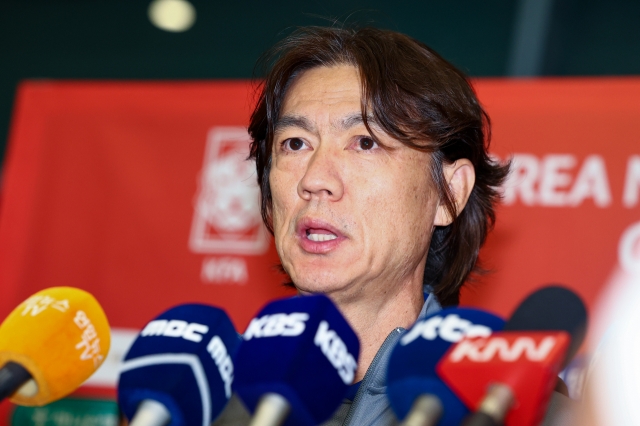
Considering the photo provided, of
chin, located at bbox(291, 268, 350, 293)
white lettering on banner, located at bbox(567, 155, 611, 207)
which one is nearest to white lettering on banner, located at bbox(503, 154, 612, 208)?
white lettering on banner, located at bbox(567, 155, 611, 207)

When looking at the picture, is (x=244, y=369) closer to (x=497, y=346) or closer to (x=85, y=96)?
(x=497, y=346)

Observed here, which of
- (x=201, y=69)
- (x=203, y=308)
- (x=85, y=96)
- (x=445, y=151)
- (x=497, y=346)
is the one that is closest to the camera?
(x=497, y=346)

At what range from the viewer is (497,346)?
0.84 meters

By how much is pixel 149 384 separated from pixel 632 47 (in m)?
2.37

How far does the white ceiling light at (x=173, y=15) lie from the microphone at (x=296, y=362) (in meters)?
2.65

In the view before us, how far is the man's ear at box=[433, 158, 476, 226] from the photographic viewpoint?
1.70 m

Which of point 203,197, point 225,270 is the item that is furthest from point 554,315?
point 203,197

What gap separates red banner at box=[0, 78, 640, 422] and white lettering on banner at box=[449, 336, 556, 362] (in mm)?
1371

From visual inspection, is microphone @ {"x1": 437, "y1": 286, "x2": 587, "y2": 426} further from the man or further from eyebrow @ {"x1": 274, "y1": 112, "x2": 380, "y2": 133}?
eyebrow @ {"x1": 274, "y1": 112, "x2": 380, "y2": 133}

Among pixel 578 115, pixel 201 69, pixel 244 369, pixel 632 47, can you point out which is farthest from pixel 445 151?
pixel 201 69

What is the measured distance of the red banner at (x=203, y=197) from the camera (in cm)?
220

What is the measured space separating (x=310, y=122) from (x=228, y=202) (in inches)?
40.8

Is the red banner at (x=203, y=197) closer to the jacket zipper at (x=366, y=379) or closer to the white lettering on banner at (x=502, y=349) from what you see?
the jacket zipper at (x=366, y=379)

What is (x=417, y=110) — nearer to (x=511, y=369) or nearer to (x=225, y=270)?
(x=511, y=369)
